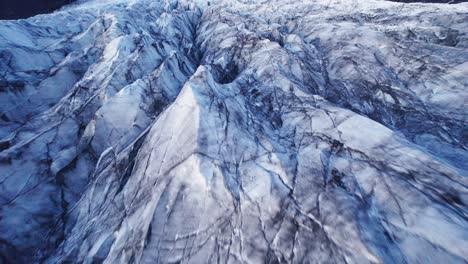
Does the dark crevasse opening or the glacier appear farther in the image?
the dark crevasse opening

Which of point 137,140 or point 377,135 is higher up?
point 377,135

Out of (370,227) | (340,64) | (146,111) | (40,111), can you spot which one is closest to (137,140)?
(146,111)

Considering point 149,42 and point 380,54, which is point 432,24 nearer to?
point 380,54

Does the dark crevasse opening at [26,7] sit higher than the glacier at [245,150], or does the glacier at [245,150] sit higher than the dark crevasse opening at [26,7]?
the glacier at [245,150]

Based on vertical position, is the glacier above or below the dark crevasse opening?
above
